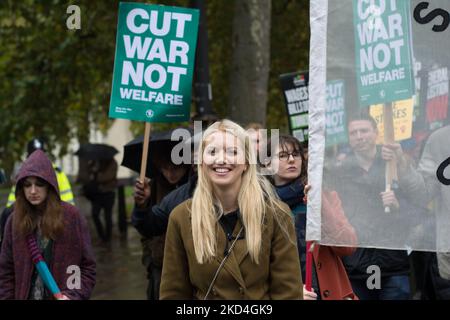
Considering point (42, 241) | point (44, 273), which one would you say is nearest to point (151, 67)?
point (42, 241)

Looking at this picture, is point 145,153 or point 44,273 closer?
point 44,273

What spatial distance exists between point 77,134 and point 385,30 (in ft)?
46.7

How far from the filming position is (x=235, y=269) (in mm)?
4219

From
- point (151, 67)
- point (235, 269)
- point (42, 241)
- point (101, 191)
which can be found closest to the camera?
point (235, 269)

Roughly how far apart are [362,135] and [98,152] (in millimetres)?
13211

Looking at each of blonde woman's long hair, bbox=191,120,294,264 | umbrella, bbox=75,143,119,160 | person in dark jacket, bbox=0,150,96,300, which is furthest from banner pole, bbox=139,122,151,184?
umbrella, bbox=75,143,119,160

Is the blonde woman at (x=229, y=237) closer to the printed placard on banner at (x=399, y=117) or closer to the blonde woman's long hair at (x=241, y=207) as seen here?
the blonde woman's long hair at (x=241, y=207)

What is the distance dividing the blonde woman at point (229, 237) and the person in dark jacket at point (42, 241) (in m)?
1.78

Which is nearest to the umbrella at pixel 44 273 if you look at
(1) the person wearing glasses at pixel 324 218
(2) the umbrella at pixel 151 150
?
(1) the person wearing glasses at pixel 324 218

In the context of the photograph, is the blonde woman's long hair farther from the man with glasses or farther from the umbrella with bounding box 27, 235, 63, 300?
the umbrella with bounding box 27, 235, 63, 300

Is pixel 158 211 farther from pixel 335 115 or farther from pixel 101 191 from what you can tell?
pixel 101 191

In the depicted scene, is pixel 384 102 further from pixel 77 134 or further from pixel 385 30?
pixel 77 134

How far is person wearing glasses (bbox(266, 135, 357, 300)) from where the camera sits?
5031 mm

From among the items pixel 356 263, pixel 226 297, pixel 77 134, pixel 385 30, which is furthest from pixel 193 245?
pixel 77 134
